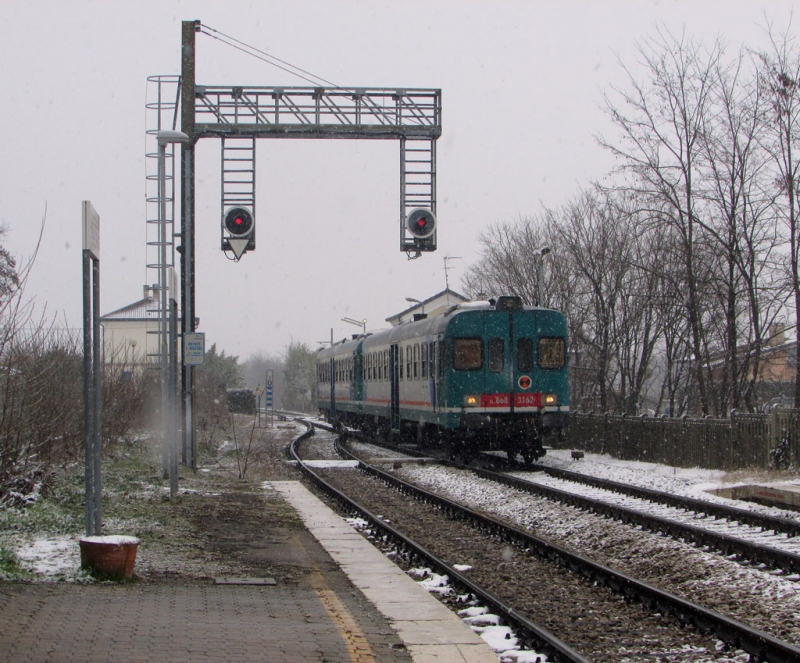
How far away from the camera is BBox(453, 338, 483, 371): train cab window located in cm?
1981

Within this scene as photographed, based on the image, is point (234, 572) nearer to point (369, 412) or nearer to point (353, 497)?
point (353, 497)

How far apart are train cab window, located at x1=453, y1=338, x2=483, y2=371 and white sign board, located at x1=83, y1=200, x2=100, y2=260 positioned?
12.0 meters

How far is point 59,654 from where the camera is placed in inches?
215

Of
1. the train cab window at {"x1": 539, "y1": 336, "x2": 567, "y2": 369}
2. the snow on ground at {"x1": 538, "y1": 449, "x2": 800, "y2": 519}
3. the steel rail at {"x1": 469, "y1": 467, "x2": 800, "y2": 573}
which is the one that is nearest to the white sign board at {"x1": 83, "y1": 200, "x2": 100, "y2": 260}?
the steel rail at {"x1": 469, "y1": 467, "x2": 800, "y2": 573}

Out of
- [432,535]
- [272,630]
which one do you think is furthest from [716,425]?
[272,630]

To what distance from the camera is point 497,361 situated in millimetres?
20000

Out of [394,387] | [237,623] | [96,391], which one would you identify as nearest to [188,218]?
[394,387]

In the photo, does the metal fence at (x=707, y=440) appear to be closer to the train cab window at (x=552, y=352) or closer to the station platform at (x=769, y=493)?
the station platform at (x=769, y=493)

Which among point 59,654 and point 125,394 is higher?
point 125,394

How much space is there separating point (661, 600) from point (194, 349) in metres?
11.3

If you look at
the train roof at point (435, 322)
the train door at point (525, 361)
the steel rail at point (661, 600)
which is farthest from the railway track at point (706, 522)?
the train roof at point (435, 322)

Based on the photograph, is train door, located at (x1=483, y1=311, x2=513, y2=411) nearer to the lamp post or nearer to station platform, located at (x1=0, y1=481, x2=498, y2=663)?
the lamp post

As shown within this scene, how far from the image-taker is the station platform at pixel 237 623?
5641 millimetres

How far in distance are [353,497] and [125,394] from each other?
25.2 ft
